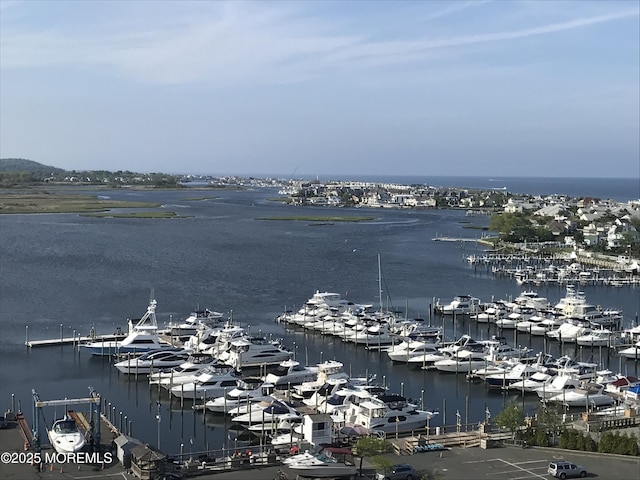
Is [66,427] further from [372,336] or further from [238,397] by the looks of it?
[372,336]

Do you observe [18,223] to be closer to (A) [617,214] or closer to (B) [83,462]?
(A) [617,214]

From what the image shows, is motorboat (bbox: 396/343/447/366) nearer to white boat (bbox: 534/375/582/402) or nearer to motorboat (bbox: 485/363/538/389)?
motorboat (bbox: 485/363/538/389)

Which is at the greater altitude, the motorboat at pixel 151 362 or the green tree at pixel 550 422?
the green tree at pixel 550 422

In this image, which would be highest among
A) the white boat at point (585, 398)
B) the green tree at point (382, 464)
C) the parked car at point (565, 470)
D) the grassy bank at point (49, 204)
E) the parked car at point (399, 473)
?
the grassy bank at point (49, 204)

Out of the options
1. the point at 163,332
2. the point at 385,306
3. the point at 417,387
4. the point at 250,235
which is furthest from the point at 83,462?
the point at 250,235

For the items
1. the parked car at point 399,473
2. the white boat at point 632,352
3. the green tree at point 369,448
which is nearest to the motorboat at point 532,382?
the white boat at point 632,352

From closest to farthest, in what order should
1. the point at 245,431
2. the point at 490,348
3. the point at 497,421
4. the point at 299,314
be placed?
the point at 497,421
the point at 245,431
the point at 490,348
the point at 299,314

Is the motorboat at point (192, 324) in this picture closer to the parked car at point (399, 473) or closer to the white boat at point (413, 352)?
the white boat at point (413, 352)
